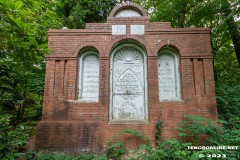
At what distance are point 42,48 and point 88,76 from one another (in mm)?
3168

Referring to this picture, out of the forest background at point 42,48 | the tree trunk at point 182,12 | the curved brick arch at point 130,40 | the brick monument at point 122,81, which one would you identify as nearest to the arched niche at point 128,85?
the brick monument at point 122,81

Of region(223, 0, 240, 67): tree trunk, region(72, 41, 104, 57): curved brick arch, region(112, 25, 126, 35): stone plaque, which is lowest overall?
region(72, 41, 104, 57): curved brick arch

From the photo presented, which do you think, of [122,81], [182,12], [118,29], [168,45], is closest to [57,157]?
[122,81]

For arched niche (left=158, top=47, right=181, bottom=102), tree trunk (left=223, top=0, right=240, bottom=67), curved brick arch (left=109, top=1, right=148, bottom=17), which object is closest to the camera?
arched niche (left=158, top=47, right=181, bottom=102)

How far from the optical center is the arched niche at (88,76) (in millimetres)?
6512

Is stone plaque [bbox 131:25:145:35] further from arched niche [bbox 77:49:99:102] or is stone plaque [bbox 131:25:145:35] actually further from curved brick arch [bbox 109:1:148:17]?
arched niche [bbox 77:49:99:102]

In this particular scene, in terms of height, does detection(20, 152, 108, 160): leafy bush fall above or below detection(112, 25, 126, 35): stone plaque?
below

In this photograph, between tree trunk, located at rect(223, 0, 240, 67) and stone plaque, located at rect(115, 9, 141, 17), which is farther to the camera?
tree trunk, located at rect(223, 0, 240, 67)

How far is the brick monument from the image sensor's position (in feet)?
19.6

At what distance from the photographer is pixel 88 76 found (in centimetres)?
671

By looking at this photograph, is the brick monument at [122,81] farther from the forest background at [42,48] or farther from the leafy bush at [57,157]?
the forest background at [42,48]

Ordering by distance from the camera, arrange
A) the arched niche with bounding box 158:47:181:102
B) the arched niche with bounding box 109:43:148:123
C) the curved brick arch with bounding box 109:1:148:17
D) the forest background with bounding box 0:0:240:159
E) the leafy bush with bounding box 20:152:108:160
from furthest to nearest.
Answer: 1. the curved brick arch with bounding box 109:1:148:17
2. the arched niche with bounding box 158:47:181:102
3. the arched niche with bounding box 109:43:148:123
4. the leafy bush with bounding box 20:152:108:160
5. the forest background with bounding box 0:0:240:159

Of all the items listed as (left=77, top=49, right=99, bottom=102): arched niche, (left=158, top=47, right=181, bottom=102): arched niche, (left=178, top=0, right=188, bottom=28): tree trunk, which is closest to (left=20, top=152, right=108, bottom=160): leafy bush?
(left=77, top=49, right=99, bottom=102): arched niche

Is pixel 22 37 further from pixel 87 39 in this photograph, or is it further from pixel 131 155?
pixel 131 155
